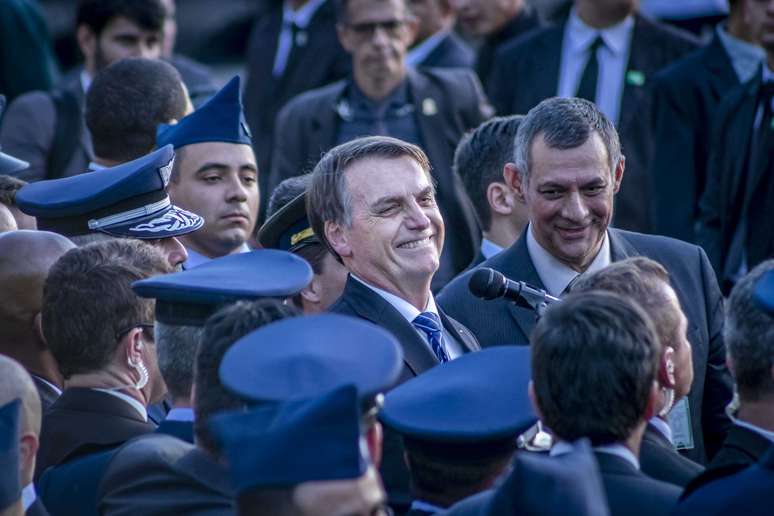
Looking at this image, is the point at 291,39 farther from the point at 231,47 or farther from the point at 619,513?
the point at 231,47

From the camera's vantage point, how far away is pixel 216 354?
12.8ft

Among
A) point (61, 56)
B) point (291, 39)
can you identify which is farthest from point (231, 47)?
point (291, 39)

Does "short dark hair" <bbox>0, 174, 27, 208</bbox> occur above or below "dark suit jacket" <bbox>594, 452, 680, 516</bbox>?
below

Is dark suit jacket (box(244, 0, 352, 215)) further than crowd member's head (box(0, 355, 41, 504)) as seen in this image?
Yes

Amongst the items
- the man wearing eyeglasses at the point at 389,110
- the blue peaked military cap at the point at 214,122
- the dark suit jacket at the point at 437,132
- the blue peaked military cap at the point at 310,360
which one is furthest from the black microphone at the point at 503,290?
the man wearing eyeglasses at the point at 389,110

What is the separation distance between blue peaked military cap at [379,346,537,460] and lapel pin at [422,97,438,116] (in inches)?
159

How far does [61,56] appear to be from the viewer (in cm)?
1727

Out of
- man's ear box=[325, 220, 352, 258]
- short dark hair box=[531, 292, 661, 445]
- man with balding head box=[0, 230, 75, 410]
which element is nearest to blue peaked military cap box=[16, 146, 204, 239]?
man with balding head box=[0, 230, 75, 410]

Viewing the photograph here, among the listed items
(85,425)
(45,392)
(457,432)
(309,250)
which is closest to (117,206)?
(309,250)

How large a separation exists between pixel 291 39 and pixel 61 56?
320 inches

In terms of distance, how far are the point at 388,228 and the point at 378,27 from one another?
3.39 m

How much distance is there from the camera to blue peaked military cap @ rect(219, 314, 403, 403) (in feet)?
11.0

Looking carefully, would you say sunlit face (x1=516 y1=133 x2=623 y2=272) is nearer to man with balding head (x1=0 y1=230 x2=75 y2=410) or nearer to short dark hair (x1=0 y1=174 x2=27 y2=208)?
Answer: man with balding head (x1=0 y1=230 x2=75 y2=410)

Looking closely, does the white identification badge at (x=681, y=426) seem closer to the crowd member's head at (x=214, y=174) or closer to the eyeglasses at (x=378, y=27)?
the crowd member's head at (x=214, y=174)
